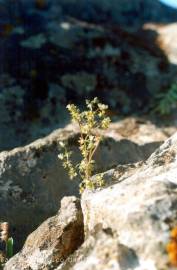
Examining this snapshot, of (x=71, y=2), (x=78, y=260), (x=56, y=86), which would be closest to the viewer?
(x=78, y=260)

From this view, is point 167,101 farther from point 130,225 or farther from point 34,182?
point 130,225

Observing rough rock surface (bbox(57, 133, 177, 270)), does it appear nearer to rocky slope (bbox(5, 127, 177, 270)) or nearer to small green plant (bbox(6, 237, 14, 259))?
rocky slope (bbox(5, 127, 177, 270))

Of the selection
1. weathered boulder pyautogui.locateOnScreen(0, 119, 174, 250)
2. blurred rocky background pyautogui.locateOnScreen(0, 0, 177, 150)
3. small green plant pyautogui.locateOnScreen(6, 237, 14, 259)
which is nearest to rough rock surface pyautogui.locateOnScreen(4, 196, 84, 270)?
small green plant pyautogui.locateOnScreen(6, 237, 14, 259)

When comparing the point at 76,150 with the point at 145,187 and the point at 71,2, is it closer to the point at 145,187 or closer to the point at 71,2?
the point at 145,187

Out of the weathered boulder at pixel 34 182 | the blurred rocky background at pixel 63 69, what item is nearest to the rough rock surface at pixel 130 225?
the weathered boulder at pixel 34 182

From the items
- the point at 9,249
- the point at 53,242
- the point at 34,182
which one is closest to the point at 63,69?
the point at 34,182

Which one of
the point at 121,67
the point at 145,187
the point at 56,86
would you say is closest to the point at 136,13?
the point at 121,67
